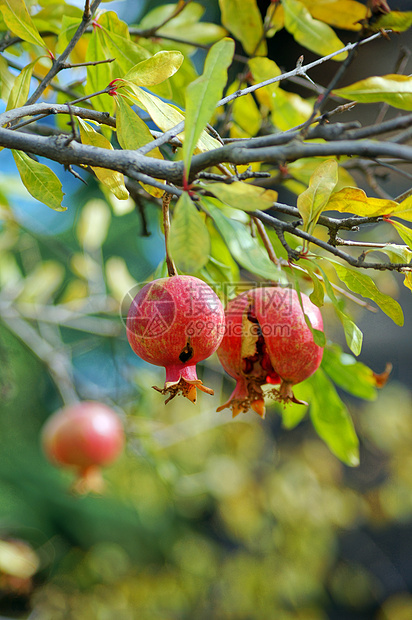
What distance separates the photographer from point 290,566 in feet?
7.96

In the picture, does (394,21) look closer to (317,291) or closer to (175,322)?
(317,291)

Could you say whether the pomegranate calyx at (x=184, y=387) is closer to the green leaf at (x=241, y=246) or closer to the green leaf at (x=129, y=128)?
the green leaf at (x=241, y=246)

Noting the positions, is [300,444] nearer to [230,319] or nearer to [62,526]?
[62,526]

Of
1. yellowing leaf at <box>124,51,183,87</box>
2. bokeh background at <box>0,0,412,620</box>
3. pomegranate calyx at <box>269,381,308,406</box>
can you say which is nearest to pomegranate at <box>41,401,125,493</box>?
bokeh background at <box>0,0,412,620</box>

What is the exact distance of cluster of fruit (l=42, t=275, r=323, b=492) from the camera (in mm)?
567

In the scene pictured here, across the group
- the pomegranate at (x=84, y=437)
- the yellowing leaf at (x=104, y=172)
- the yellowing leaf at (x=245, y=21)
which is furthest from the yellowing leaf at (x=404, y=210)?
the pomegranate at (x=84, y=437)

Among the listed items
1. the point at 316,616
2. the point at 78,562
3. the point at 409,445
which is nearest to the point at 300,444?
the point at 409,445

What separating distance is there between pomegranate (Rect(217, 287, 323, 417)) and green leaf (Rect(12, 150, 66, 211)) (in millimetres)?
284

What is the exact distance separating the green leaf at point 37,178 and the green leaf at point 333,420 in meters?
0.57

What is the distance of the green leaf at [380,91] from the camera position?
0.52 meters

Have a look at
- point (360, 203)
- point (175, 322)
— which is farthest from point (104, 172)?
point (360, 203)

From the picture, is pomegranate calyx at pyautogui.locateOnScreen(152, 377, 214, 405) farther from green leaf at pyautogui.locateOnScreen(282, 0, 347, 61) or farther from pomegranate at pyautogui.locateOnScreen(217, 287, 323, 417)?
green leaf at pyautogui.locateOnScreen(282, 0, 347, 61)

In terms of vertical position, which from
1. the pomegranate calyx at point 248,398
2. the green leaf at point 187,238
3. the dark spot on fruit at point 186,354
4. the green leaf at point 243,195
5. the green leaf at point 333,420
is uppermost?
the green leaf at point 243,195

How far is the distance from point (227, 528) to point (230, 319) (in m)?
2.56
